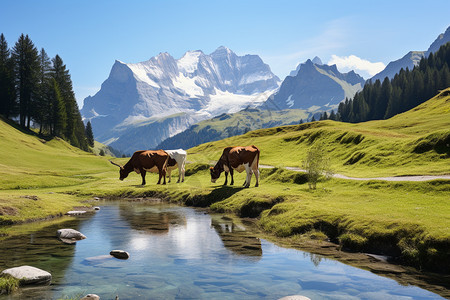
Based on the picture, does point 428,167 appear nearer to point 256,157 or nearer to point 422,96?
point 256,157

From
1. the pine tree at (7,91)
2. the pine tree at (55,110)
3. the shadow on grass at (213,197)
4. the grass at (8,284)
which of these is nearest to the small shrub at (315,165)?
the shadow on grass at (213,197)

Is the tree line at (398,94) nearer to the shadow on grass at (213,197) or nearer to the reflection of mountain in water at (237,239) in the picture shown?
the shadow on grass at (213,197)

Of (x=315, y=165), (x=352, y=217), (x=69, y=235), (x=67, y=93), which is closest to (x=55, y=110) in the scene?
(x=67, y=93)

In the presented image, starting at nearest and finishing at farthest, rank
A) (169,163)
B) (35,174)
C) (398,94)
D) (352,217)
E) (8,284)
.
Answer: (8,284) → (352,217) → (169,163) → (35,174) → (398,94)

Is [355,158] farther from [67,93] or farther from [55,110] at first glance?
[67,93]

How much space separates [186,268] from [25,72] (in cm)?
11257

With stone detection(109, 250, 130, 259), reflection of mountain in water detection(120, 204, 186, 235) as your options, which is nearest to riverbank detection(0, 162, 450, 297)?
reflection of mountain in water detection(120, 204, 186, 235)

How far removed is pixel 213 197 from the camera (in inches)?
1512

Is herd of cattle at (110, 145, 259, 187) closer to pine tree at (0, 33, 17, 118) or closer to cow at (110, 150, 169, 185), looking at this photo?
cow at (110, 150, 169, 185)

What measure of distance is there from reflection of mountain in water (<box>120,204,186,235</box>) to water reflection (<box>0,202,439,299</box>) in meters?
0.55

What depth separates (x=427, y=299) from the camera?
42.4ft

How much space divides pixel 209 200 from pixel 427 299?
27.1 metres

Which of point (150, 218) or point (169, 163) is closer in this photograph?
point (150, 218)

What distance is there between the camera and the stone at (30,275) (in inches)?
549
